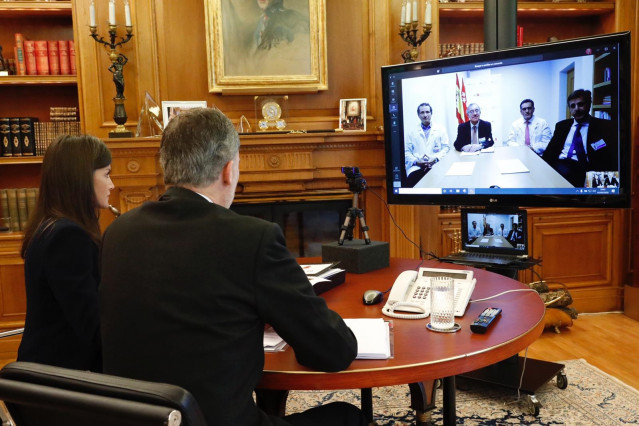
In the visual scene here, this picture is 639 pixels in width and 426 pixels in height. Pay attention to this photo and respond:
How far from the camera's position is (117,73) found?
3.46 m

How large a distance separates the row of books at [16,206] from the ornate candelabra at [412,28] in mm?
2622

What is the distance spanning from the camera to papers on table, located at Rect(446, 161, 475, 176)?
2996mm

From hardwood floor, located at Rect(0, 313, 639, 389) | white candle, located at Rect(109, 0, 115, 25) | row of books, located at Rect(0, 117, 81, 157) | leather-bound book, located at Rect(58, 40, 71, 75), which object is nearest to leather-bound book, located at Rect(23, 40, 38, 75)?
leather-bound book, located at Rect(58, 40, 71, 75)

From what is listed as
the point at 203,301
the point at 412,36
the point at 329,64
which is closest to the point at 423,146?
the point at 412,36

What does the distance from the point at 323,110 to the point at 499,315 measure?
8.49ft

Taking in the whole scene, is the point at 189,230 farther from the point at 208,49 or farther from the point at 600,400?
the point at 208,49

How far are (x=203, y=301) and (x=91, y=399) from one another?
0.98ft

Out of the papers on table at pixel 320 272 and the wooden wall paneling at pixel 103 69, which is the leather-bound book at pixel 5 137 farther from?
the papers on table at pixel 320 272

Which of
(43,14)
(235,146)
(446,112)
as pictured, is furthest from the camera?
(43,14)

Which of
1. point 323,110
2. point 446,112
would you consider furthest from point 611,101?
point 323,110

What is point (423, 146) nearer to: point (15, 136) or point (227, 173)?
point (227, 173)

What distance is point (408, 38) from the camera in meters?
3.64

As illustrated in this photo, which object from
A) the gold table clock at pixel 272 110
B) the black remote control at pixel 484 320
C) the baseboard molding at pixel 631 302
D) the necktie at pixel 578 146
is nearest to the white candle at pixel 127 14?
the gold table clock at pixel 272 110

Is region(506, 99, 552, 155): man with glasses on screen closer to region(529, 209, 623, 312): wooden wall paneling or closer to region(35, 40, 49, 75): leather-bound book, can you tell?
region(529, 209, 623, 312): wooden wall paneling
